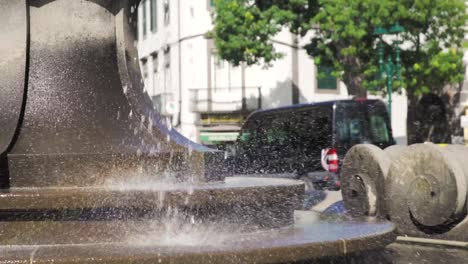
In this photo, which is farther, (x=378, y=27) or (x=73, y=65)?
(x=378, y=27)

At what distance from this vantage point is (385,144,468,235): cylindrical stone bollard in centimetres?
543

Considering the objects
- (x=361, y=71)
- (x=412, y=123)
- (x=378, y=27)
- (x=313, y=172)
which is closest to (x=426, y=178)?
(x=313, y=172)

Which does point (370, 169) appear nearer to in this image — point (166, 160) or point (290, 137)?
point (166, 160)

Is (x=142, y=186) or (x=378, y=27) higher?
(x=378, y=27)

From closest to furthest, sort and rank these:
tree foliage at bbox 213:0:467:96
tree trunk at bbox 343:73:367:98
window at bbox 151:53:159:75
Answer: tree foliage at bbox 213:0:467:96, tree trunk at bbox 343:73:367:98, window at bbox 151:53:159:75

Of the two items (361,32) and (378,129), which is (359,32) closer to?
(361,32)

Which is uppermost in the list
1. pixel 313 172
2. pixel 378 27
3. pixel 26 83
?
pixel 378 27

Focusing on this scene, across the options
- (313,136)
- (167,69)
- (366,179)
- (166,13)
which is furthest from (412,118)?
(366,179)

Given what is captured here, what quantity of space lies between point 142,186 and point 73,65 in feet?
3.22

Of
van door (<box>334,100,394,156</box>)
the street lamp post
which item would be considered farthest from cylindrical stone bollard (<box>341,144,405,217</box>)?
the street lamp post

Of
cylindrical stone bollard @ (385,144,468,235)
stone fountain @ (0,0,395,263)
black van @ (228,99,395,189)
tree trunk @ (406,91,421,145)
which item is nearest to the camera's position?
stone fountain @ (0,0,395,263)

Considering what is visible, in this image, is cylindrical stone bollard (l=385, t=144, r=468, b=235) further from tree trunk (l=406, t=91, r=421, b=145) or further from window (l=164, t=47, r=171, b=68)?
window (l=164, t=47, r=171, b=68)

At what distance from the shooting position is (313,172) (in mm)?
11703

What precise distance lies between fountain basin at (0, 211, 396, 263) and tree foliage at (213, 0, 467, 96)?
681 inches
